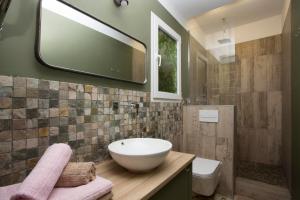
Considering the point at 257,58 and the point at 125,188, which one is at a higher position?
the point at 257,58

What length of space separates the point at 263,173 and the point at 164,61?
2257mm

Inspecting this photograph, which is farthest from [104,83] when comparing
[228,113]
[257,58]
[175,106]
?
[257,58]

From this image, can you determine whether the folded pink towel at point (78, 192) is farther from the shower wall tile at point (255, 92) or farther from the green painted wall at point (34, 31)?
the shower wall tile at point (255, 92)

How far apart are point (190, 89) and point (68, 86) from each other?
197 cm

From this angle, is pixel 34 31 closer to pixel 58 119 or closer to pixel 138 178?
pixel 58 119

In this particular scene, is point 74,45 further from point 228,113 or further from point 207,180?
point 228,113

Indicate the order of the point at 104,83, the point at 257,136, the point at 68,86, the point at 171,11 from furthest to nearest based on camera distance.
A: the point at 257,136 < the point at 171,11 < the point at 104,83 < the point at 68,86

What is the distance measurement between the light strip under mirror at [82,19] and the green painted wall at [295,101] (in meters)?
1.80

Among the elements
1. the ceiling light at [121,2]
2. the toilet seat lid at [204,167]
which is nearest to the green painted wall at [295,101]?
the toilet seat lid at [204,167]

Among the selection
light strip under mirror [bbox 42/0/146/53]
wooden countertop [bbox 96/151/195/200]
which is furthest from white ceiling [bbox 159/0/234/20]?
wooden countertop [bbox 96/151/195/200]

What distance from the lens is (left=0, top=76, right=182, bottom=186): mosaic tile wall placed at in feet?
2.38

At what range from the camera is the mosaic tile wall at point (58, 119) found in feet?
2.38

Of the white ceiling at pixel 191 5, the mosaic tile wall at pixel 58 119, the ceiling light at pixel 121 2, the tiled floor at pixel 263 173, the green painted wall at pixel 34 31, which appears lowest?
the tiled floor at pixel 263 173

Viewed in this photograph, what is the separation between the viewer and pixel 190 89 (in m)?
2.60
